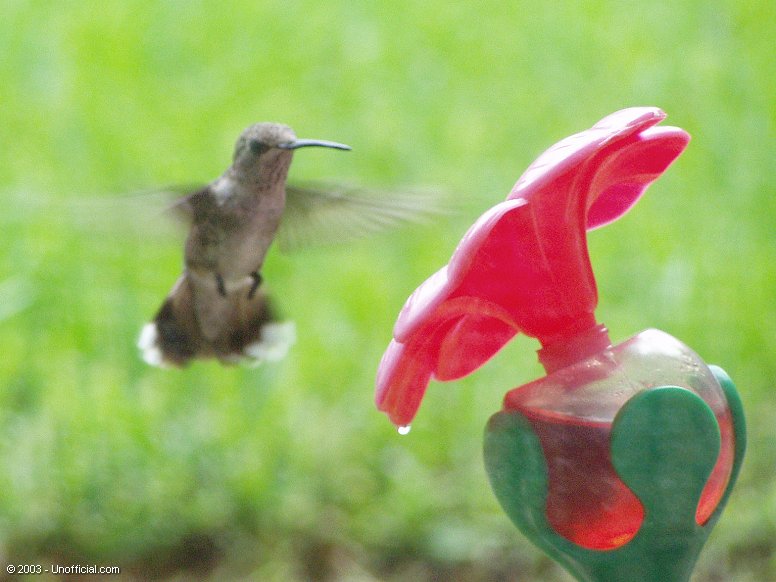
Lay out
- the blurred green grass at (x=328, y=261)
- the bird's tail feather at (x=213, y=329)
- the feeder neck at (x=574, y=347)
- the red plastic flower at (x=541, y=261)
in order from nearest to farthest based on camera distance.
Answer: the red plastic flower at (x=541, y=261) → the feeder neck at (x=574, y=347) → the bird's tail feather at (x=213, y=329) → the blurred green grass at (x=328, y=261)

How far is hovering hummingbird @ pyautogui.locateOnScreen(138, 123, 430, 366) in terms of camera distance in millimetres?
1361

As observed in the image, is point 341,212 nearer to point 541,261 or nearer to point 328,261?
point 541,261

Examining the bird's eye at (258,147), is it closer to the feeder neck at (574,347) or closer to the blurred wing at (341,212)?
the blurred wing at (341,212)

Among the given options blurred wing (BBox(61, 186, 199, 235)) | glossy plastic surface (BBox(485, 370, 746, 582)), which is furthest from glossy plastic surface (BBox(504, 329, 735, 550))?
blurred wing (BBox(61, 186, 199, 235))

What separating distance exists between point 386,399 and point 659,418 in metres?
0.26

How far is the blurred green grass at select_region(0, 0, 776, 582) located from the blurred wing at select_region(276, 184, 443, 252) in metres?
0.05

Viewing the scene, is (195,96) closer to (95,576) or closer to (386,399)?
(95,576)

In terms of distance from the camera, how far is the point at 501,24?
12.5 feet

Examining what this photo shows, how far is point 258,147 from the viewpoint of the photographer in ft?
4.30

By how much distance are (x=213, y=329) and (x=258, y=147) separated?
1.46 feet

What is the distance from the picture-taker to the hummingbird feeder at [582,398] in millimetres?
1035

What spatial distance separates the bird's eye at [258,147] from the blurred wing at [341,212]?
0.66 ft

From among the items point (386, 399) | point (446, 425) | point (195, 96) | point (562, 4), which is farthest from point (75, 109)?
point (386, 399)

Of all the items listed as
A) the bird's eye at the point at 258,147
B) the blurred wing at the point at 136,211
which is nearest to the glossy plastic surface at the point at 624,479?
the bird's eye at the point at 258,147
